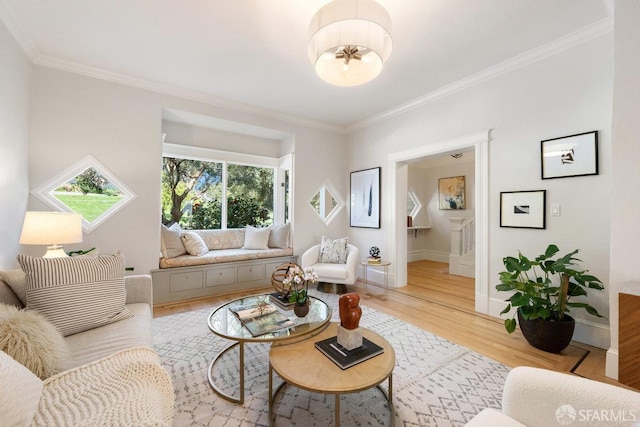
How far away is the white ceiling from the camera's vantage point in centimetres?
214

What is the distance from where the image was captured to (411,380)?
1.94m

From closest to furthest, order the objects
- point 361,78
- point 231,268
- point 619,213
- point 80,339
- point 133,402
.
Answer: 1. point 133,402
2. point 80,339
3. point 619,213
4. point 361,78
5. point 231,268

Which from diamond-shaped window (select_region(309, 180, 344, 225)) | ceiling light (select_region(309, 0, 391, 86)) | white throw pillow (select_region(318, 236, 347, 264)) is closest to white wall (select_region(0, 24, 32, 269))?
ceiling light (select_region(309, 0, 391, 86))

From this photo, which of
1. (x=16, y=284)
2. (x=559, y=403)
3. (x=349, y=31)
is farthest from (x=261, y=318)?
(x=349, y=31)

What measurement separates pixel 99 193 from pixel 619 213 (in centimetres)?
510

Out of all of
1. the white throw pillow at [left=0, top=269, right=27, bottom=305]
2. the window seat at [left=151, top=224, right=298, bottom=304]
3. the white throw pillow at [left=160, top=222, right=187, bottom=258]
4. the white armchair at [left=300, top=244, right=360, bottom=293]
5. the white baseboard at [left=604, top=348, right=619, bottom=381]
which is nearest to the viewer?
the white throw pillow at [left=0, top=269, right=27, bottom=305]

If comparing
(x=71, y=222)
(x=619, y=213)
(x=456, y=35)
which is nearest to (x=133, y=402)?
(x=71, y=222)

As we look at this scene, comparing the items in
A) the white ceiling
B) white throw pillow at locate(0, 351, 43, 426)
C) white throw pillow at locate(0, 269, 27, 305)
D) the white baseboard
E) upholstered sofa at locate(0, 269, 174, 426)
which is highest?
the white ceiling

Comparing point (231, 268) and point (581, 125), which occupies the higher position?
point (581, 125)

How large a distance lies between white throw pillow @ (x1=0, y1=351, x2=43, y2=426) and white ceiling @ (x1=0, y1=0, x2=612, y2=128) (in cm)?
251

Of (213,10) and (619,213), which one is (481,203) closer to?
(619,213)

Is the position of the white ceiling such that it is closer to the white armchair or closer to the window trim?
the window trim

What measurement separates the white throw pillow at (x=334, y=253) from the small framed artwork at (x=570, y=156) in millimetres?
2655
